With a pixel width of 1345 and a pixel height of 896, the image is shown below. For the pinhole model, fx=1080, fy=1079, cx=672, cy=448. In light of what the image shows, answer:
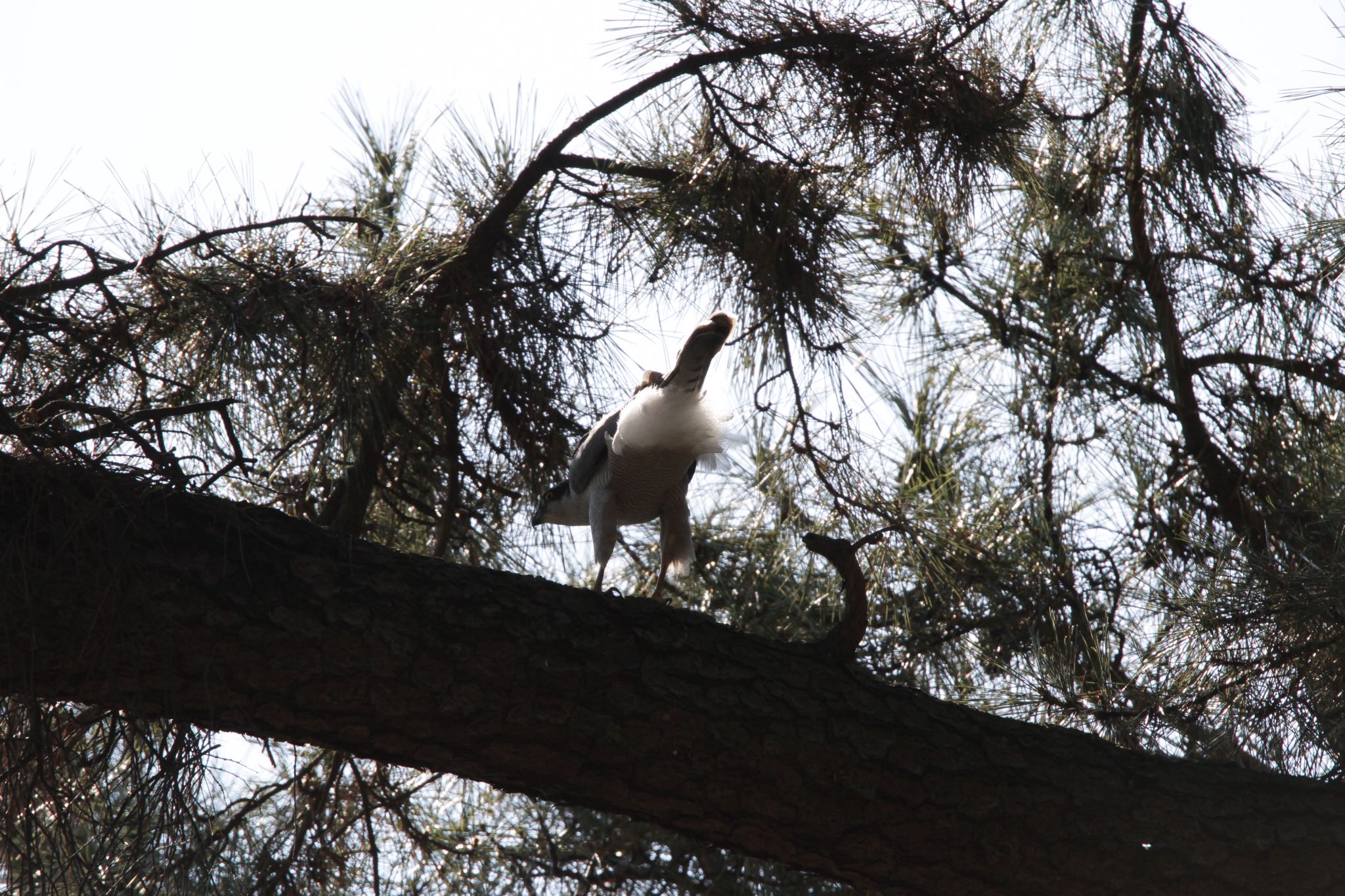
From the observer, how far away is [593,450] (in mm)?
2414

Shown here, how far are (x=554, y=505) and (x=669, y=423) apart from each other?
457mm

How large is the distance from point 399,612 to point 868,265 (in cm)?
148

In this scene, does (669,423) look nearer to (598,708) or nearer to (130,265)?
(598,708)

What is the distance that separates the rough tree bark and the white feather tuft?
73 cm

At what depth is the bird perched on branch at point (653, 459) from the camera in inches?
84.8

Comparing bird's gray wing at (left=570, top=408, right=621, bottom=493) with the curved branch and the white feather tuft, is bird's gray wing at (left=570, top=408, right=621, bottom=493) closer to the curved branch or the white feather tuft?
the white feather tuft

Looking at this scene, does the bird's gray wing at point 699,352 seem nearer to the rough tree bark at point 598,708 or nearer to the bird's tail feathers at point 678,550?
the bird's tail feathers at point 678,550

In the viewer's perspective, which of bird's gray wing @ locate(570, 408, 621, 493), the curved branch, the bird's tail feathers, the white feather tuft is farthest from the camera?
the bird's tail feathers

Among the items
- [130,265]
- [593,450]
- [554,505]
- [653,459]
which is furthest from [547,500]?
[130,265]

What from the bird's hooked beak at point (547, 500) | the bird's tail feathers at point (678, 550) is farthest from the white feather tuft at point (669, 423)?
the bird's tail feathers at point (678, 550)

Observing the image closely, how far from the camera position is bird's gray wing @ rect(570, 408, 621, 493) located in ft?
7.80

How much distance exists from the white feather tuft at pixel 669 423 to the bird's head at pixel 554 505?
245 mm

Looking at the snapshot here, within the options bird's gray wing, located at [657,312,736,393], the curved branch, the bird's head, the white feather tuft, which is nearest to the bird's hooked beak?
the bird's head

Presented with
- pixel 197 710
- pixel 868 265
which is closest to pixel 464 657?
pixel 197 710
